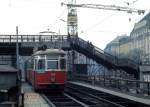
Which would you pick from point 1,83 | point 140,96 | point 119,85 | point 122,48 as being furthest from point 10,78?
point 122,48

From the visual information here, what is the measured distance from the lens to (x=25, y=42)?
6091cm

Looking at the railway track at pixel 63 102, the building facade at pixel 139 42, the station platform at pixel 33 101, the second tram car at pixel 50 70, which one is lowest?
the railway track at pixel 63 102

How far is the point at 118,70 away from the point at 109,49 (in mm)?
89534

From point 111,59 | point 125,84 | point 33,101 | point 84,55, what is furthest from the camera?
point 84,55

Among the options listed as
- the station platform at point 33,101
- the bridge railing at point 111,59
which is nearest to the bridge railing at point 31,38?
the bridge railing at point 111,59

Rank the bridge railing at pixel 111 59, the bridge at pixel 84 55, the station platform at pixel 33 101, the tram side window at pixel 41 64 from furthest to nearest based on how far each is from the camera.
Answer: the bridge railing at pixel 111 59, the bridge at pixel 84 55, the tram side window at pixel 41 64, the station platform at pixel 33 101

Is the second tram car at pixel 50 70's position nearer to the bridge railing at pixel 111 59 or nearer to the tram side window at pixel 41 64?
the tram side window at pixel 41 64

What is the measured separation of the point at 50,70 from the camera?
111ft

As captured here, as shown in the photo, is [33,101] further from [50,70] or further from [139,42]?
[139,42]

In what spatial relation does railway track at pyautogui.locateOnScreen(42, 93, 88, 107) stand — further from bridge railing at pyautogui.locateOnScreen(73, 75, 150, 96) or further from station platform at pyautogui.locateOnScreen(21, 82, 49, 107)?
bridge railing at pyautogui.locateOnScreen(73, 75, 150, 96)

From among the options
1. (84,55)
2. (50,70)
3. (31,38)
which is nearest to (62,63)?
(50,70)

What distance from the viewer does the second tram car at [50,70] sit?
3369 cm

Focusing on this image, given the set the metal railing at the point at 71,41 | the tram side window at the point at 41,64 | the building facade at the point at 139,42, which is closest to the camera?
the tram side window at the point at 41,64

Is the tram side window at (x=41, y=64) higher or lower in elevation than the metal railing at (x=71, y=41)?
lower
